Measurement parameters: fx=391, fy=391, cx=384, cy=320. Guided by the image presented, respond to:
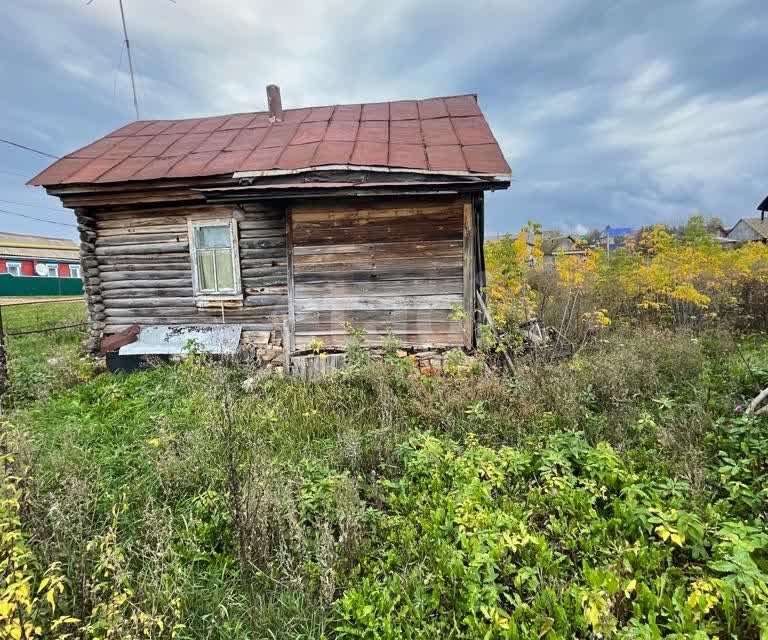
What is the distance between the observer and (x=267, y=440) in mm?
4055

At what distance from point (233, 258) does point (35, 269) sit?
3581cm

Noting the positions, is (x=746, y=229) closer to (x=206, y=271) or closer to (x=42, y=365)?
(x=206, y=271)

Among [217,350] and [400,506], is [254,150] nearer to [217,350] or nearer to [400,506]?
[217,350]

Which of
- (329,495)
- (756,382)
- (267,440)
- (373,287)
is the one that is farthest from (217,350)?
(756,382)

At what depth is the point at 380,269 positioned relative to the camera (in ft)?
22.0

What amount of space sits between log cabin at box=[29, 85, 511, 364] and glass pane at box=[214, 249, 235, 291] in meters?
0.02

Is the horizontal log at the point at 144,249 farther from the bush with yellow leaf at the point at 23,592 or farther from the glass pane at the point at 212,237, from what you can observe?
the bush with yellow leaf at the point at 23,592

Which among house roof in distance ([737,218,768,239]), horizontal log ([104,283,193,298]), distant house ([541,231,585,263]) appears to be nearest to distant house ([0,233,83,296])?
horizontal log ([104,283,193,298])

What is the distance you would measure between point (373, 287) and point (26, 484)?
4953 mm

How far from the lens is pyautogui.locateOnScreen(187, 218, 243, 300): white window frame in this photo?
7.29m

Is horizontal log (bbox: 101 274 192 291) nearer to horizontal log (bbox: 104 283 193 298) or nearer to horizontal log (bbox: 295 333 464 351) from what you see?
horizontal log (bbox: 104 283 193 298)

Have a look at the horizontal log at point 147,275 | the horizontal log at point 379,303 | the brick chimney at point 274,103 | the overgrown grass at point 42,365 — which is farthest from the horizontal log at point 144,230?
the brick chimney at point 274,103

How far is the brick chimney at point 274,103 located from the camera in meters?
8.85

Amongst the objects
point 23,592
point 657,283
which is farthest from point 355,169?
point 657,283
